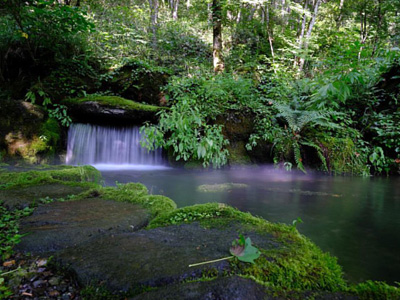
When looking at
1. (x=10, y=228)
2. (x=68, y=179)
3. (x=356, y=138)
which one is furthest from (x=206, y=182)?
(x=356, y=138)

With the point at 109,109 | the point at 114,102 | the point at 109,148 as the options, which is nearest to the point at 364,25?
the point at 114,102

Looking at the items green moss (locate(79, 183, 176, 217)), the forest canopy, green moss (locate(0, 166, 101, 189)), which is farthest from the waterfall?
green moss (locate(79, 183, 176, 217))

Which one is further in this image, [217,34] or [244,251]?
[217,34]

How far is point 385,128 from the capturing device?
7.06 m

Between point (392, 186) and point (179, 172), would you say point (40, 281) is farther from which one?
point (392, 186)

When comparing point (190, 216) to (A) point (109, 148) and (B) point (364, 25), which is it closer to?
(A) point (109, 148)

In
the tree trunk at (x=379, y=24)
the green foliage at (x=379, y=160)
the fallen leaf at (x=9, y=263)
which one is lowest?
the fallen leaf at (x=9, y=263)

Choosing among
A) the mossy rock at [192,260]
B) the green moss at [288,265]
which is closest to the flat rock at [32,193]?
the mossy rock at [192,260]

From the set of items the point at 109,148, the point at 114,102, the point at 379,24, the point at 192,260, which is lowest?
the point at 192,260

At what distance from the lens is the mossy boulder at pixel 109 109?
720 cm

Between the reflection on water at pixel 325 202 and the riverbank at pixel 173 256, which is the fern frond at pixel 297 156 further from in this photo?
the riverbank at pixel 173 256

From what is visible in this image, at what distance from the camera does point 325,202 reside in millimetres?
4082

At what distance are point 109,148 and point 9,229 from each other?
636cm

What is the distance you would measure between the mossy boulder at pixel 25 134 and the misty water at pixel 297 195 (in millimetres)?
818
